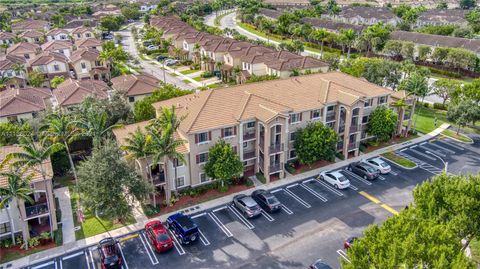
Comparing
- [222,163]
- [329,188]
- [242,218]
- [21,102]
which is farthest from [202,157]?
[21,102]

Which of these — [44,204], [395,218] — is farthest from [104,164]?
[395,218]

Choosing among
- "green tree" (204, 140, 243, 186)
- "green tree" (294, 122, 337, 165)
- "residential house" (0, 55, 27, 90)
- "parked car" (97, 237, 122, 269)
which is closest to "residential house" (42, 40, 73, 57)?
"residential house" (0, 55, 27, 90)

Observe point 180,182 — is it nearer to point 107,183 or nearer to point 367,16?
point 107,183

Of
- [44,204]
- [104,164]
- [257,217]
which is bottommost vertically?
[257,217]

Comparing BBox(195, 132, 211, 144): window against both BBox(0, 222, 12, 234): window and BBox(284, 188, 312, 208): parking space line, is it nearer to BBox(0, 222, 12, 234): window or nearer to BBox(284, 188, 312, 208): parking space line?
BBox(284, 188, 312, 208): parking space line

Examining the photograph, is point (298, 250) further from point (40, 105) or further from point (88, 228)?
point (40, 105)

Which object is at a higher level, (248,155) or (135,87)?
(135,87)
